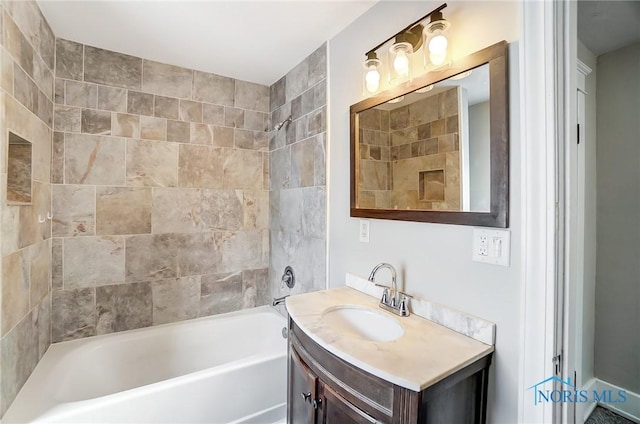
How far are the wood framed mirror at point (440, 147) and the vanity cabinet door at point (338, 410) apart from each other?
2.57ft

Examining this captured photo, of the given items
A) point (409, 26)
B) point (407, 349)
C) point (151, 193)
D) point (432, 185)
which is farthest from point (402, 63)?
point (151, 193)

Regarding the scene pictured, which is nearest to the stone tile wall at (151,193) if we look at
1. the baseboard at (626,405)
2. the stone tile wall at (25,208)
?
the stone tile wall at (25,208)

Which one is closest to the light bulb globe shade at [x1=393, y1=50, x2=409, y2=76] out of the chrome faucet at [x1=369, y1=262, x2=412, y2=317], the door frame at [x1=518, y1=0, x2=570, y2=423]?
the door frame at [x1=518, y1=0, x2=570, y2=423]

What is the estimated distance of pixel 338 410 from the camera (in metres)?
1.03

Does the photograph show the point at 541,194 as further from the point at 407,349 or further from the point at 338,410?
the point at 338,410

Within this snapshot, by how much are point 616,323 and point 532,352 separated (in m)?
0.65

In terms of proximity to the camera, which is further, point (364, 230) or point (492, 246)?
point (364, 230)

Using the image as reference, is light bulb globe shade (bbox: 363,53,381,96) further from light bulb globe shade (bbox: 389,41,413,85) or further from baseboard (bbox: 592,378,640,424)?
baseboard (bbox: 592,378,640,424)

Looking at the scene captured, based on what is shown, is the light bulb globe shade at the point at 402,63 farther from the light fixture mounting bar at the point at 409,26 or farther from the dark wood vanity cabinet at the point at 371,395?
the dark wood vanity cabinet at the point at 371,395

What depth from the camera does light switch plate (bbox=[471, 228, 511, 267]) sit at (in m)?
1.03

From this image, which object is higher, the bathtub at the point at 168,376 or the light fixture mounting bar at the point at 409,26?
the light fixture mounting bar at the point at 409,26

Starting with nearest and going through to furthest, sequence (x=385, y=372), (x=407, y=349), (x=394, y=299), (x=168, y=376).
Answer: (x=385, y=372)
(x=407, y=349)
(x=394, y=299)
(x=168, y=376)

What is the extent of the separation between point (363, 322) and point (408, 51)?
1312 mm

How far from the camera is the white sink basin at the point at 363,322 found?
1.31 meters
